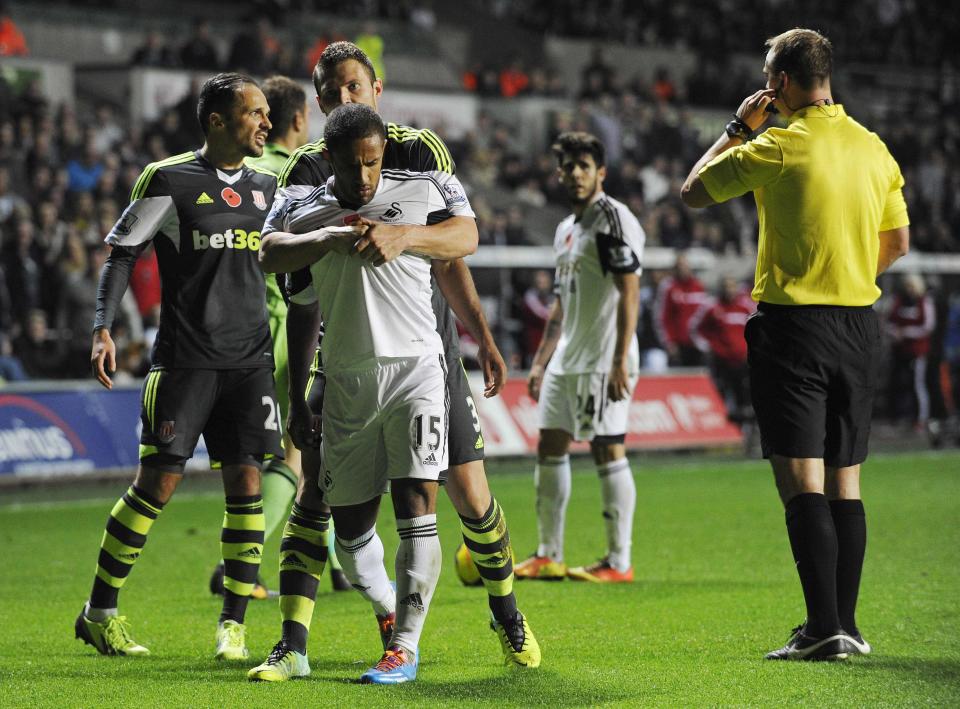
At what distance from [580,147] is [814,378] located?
3208mm

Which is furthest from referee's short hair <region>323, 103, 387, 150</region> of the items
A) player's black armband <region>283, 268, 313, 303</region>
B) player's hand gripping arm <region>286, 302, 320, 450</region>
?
player's hand gripping arm <region>286, 302, 320, 450</region>

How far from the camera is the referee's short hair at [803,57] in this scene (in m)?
5.78

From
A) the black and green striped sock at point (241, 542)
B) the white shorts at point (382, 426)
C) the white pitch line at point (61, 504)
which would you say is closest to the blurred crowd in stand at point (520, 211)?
the white pitch line at point (61, 504)

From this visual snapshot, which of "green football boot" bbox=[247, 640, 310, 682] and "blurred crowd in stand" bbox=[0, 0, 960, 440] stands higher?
"blurred crowd in stand" bbox=[0, 0, 960, 440]

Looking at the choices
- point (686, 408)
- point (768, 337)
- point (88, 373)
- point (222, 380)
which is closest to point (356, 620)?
point (222, 380)

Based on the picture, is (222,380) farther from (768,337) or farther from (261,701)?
(768,337)

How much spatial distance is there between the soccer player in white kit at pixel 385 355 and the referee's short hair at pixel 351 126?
0.03 metres

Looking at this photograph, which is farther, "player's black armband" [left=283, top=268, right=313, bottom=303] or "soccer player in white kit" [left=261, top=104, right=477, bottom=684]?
"player's black armband" [left=283, top=268, right=313, bottom=303]

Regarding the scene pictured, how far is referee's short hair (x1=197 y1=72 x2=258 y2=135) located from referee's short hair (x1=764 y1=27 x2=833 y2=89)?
2.26m

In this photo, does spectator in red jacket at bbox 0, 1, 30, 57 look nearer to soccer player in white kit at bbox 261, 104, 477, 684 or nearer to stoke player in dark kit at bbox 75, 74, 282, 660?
stoke player in dark kit at bbox 75, 74, 282, 660

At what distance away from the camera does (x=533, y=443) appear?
54.4ft

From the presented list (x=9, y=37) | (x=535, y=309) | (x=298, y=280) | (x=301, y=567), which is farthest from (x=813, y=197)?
(x=9, y=37)

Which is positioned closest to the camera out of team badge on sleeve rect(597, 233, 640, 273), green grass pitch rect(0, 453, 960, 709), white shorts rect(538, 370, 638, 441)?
green grass pitch rect(0, 453, 960, 709)

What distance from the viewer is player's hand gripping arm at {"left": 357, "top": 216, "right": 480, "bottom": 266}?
5.04m
